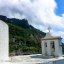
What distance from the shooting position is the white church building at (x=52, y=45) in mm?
17122

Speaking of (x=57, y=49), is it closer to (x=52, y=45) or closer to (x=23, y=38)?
(x=52, y=45)

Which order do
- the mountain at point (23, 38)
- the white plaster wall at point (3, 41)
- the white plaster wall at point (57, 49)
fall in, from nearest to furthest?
the white plaster wall at point (3, 41) < the white plaster wall at point (57, 49) < the mountain at point (23, 38)

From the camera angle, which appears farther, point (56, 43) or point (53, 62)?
point (56, 43)

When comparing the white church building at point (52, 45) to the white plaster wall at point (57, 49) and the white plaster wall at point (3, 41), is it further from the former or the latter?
the white plaster wall at point (3, 41)

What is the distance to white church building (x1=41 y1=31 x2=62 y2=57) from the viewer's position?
674 inches

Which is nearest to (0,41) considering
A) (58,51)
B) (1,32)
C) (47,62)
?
(1,32)

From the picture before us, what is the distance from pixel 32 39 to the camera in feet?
156

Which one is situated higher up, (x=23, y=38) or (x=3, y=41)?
(x=23, y=38)

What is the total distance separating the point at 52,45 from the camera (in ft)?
58.1

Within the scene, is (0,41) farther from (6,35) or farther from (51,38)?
(51,38)

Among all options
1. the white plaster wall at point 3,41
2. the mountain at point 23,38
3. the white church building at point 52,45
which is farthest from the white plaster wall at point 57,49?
the mountain at point 23,38

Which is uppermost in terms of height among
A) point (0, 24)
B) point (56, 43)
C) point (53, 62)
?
point (0, 24)

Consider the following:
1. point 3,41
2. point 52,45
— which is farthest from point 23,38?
point 3,41

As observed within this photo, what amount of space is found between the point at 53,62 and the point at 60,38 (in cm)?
303
